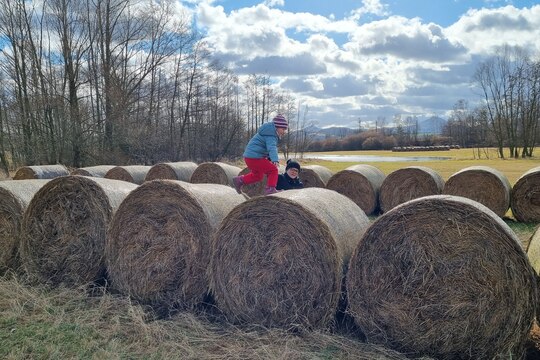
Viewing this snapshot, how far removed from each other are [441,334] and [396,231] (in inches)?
35.8

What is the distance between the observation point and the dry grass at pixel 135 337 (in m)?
3.66

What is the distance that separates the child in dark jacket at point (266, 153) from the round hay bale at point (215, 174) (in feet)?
17.8

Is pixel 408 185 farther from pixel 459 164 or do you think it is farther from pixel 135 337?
pixel 459 164

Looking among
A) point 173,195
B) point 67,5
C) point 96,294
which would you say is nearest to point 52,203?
point 96,294

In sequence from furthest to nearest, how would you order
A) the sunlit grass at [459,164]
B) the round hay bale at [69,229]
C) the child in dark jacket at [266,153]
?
the sunlit grass at [459,164], the child in dark jacket at [266,153], the round hay bale at [69,229]

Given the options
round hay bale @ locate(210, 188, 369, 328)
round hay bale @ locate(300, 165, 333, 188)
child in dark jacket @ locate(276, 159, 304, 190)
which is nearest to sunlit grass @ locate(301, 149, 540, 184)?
round hay bale @ locate(300, 165, 333, 188)

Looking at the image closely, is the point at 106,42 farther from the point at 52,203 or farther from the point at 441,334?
the point at 441,334

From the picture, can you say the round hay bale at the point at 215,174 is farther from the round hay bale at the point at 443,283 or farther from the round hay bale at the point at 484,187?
the round hay bale at the point at 443,283

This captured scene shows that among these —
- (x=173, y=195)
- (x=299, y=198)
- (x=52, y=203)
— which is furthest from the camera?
(x=52, y=203)

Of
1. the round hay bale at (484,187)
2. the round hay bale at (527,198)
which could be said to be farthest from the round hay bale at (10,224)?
the round hay bale at (527,198)

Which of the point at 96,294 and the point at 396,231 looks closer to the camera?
the point at 396,231

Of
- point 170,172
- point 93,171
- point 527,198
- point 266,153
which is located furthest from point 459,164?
point 266,153

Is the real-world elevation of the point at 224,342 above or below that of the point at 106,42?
below

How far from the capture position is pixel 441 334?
143 inches
